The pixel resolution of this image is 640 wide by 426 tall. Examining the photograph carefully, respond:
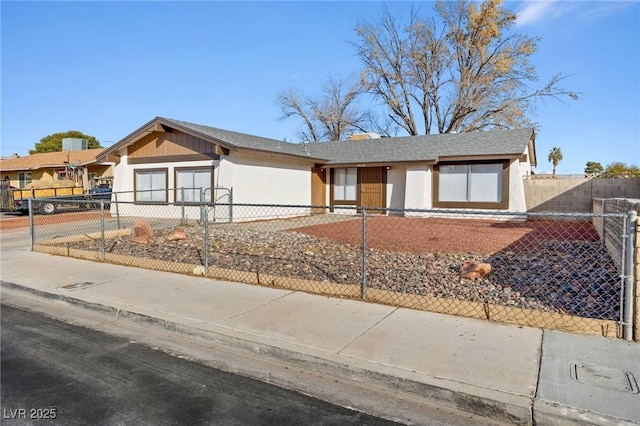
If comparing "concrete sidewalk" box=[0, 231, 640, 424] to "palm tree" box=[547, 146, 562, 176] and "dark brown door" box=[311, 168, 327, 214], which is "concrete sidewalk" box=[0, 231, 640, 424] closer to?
"dark brown door" box=[311, 168, 327, 214]

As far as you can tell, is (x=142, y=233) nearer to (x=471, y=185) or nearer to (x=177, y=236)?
(x=177, y=236)

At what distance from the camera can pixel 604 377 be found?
3.66 m

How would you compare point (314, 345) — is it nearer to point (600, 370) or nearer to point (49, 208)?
point (600, 370)

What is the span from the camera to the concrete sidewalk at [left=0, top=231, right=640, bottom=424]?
336 cm

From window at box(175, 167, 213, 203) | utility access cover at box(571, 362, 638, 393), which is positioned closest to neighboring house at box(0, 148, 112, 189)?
window at box(175, 167, 213, 203)

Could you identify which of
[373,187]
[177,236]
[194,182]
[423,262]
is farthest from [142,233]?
[373,187]

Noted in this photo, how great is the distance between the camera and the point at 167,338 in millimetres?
5125

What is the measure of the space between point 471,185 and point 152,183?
14.5m

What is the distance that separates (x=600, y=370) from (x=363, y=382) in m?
2.09

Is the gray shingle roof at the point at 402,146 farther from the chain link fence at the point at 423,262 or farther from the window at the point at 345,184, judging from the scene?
the chain link fence at the point at 423,262

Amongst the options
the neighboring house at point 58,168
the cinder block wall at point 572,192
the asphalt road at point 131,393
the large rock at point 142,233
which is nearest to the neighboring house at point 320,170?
the cinder block wall at point 572,192

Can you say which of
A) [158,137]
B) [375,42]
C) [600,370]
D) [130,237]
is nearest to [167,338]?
[600,370]

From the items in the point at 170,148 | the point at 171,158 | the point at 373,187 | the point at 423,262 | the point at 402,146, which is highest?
the point at 402,146

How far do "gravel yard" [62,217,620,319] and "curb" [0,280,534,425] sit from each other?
7.03ft
